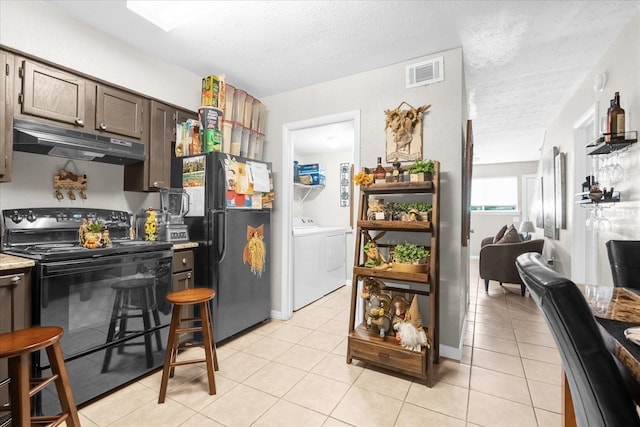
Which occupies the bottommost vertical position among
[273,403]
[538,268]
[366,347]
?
[273,403]

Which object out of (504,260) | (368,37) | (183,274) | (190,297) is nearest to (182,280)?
(183,274)

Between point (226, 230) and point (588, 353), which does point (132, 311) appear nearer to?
point (226, 230)

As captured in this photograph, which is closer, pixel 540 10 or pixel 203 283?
pixel 540 10

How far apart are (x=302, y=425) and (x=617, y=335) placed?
1.45m

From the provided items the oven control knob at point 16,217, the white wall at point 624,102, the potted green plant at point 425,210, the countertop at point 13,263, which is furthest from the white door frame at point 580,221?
the oven control knob at point 16,217

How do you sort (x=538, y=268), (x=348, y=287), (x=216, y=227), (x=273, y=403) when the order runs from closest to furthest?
(x=538, y=268) → (x=273, y=403) → (x=216, y=227) → (x=348, y=287)

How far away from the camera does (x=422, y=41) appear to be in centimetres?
223

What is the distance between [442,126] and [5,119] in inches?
116

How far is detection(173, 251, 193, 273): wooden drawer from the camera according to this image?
2301 millimetres

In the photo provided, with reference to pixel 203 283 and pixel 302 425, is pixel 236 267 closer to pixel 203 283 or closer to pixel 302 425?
pixel 203 283

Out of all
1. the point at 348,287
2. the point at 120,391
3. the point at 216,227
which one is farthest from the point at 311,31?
Answer: the point at 348,287

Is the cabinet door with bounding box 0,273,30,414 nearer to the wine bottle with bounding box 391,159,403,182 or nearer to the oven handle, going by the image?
the oven handle

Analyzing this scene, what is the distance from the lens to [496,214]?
743cm

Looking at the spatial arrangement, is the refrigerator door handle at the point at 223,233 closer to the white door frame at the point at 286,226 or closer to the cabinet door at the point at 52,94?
the white door frame at the point at 286,226
